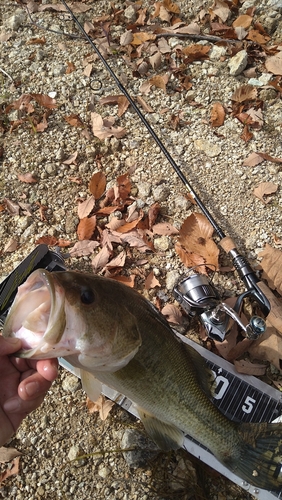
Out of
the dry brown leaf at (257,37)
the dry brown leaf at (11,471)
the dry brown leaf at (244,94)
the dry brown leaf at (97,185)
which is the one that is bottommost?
the dry brown leaf at (11,471)

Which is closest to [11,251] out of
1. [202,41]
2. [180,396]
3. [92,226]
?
[92,226]

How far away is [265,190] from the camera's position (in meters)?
4.04

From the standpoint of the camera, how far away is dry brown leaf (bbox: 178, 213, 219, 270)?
3718 mm

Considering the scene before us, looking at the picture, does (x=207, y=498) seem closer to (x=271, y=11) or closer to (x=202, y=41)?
(x=202, y=41)

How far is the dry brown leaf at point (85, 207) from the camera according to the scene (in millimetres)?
4020

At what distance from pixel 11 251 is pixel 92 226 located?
816 mm

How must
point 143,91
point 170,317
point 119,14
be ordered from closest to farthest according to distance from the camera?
point 170,317, point 143,91, point 119,14

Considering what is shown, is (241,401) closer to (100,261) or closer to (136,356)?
(136,356)

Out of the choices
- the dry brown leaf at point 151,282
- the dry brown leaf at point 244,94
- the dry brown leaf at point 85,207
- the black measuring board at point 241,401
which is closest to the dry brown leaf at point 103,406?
the black measuring board at point 241,401

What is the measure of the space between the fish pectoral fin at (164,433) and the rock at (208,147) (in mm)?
2827

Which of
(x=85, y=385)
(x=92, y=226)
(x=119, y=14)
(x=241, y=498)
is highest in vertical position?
(x=119, y=14)

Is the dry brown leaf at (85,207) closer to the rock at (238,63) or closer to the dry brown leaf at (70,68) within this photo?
the dry brown leaf at (70,68)

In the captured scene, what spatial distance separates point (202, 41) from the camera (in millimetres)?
5078

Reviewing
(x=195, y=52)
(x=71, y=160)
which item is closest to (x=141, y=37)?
(x=195, y=52)
